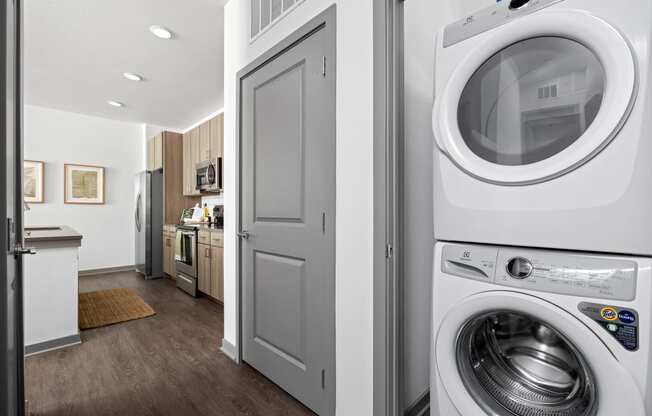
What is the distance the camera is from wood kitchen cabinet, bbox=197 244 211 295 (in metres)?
3.54

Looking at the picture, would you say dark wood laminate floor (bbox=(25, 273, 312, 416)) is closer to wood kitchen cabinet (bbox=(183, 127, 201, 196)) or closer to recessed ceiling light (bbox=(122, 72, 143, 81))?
wood kitchen cabinet (bbox=(183, 127, 201, 196))

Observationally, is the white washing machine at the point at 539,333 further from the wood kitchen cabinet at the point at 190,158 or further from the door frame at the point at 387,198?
the wood kitchen cabinet at the point at 190,158

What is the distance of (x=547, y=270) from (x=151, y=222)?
519cm

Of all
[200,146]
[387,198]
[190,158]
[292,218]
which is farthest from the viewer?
[190,158]

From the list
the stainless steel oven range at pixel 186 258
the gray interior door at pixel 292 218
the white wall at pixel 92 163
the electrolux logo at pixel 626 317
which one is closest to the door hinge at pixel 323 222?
the gray interior door at pixel 292 218

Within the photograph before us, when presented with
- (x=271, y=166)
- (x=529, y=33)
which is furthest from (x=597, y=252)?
(x=271, y=166)

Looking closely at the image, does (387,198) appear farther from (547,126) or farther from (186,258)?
(186,258)

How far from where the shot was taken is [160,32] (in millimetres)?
2656

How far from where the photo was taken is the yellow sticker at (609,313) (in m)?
0.75

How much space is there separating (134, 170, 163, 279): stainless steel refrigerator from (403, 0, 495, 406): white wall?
452 centimetres

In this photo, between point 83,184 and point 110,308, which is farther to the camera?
point 83,184

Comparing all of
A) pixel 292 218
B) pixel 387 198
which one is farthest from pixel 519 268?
pixel 292 218

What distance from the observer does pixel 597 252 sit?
0.82m

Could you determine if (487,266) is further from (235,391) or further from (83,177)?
(83,177)
